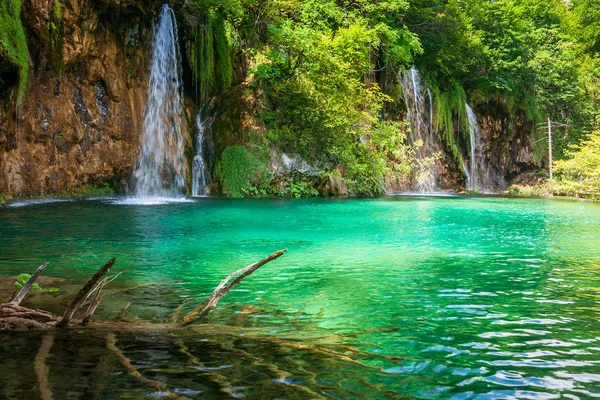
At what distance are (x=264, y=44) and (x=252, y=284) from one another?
71.0ft

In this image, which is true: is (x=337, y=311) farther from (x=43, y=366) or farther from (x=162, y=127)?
(x=162, y=127)

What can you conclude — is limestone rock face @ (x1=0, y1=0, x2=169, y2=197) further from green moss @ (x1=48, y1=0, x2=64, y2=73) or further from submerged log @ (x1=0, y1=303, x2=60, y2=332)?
submerged log @ (x1=0, y1=303, x2=60, y2=332)

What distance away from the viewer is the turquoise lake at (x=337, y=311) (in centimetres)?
339

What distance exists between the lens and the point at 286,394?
10.3 ft

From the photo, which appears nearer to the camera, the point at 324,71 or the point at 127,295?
the point at 127,295

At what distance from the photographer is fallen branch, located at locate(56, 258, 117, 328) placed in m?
3.39

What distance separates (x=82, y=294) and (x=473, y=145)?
1605 inches

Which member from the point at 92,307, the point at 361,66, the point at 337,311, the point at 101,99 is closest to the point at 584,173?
the point at 361,66

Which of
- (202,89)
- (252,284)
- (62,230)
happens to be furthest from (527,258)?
(202,89)

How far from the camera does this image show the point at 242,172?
81.6ft

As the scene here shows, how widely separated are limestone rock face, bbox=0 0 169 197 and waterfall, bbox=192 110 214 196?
2951mm

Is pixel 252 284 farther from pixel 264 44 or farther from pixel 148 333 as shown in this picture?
pixel 264 44

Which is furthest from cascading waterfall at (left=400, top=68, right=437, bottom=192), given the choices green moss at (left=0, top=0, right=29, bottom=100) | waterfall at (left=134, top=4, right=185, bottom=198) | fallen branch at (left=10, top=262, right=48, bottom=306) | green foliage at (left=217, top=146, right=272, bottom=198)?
fallen branch at (left=10, top=262, right=48, bottom=306)

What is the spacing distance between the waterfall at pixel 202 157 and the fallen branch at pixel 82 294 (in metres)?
21.0
